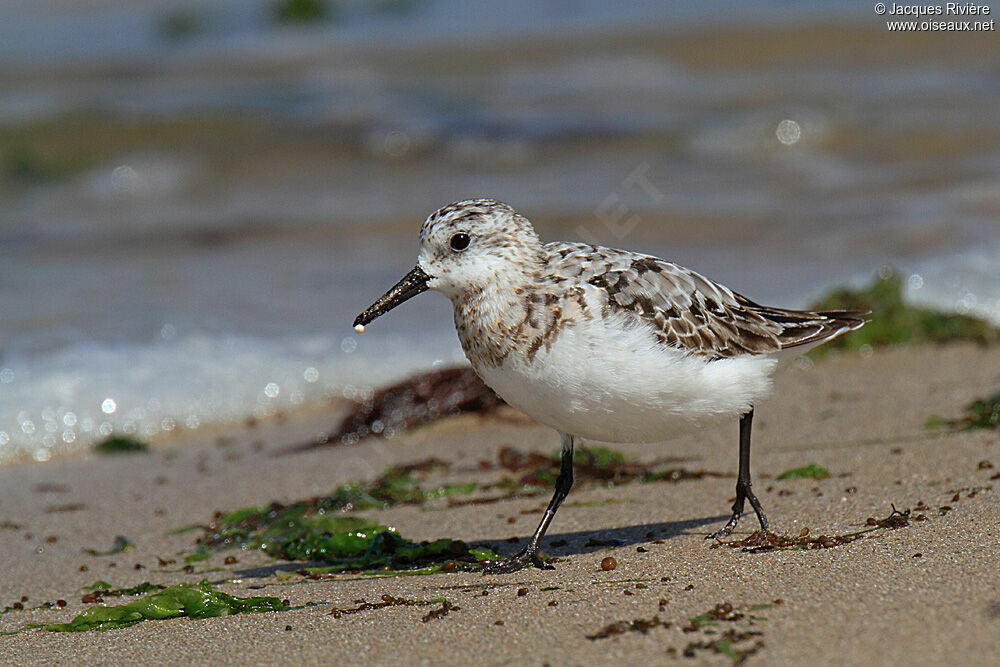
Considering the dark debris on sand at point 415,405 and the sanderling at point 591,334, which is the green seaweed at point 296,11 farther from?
the sanderling at point 591,334

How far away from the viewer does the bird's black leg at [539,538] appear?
439cm

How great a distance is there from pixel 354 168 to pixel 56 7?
35.2 feet

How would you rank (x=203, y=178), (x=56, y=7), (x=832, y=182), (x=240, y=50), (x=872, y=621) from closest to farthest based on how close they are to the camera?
(x=872, y=621) < (x=832, y=182) < (x=203, y=178) < (x=240, y=50) < (x=56, y=7)

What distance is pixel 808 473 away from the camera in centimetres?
529

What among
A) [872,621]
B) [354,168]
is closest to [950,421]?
[872,621]

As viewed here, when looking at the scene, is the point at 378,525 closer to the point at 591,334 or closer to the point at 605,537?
the point at 605,537

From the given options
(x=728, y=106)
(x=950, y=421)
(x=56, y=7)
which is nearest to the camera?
→ (x=950, y=421)

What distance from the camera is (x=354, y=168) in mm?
15094

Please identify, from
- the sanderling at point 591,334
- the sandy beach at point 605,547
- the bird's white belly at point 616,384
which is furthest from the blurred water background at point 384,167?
the bird's white belly at point 616,384

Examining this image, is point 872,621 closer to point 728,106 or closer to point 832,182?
point 832,182

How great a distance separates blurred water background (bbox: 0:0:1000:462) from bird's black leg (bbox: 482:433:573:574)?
353 cm

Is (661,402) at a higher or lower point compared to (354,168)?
lower

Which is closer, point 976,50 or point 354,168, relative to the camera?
point 354,168

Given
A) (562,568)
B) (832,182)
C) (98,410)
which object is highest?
(832,182)
